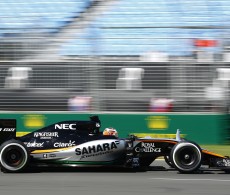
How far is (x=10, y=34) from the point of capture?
1380 cm

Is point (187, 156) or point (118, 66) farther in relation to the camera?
point (118, 66)

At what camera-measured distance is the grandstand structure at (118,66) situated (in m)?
12.7

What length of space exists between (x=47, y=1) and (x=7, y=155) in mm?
8436

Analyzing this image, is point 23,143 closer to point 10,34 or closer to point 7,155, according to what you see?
point 7,155

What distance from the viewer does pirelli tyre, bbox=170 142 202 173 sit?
327 inches

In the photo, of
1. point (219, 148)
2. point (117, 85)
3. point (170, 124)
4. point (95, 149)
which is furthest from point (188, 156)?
point (117, 85)

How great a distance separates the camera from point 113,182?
7.45 metres

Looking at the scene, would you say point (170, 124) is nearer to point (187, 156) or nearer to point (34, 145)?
point (187, 156)

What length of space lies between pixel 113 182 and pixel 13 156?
173 centimetres

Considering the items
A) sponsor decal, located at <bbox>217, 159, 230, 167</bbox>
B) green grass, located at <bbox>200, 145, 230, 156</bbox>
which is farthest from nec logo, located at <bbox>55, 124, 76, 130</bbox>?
green grass, located at <bbox>200, 145, 230, 156</bbox>

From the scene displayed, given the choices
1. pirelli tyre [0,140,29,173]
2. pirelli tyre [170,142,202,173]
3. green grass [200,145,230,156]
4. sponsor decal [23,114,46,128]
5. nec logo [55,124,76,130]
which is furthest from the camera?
sponsor decal [23,114,46,128]

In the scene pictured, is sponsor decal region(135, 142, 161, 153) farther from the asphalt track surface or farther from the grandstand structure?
the grandstand structure

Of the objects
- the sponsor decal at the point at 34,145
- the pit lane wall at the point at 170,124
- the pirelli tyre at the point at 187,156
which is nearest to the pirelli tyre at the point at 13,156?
the sponsor decal at the point at 34,145

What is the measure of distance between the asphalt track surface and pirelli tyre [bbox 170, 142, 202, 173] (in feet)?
0.43
